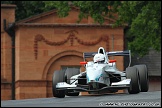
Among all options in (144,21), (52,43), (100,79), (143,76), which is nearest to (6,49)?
(52,43)

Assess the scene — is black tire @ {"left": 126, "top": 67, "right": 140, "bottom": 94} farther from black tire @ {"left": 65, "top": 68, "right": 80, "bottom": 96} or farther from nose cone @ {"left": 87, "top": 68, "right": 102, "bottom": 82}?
black tire @ {"left": 65, "top": 68, "right": 80, "bottom": 96}

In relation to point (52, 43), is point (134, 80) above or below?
below

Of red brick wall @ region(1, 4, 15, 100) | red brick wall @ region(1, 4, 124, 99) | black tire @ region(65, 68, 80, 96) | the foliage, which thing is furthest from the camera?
red brick wall @ region(1, 4, 15, 100)

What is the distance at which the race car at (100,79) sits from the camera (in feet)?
70.3

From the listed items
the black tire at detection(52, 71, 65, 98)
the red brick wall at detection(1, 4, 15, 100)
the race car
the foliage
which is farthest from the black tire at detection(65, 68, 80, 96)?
the red brick wall at detection(1, 4, 15, 100)

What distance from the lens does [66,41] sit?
53719 mm

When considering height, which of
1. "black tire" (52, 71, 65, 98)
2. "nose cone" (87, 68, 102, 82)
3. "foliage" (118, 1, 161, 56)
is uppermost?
"foliage" (118, 1, 161, 56)

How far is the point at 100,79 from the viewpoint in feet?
70.3

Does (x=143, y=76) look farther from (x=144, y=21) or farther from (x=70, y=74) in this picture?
(x=144, y=21)

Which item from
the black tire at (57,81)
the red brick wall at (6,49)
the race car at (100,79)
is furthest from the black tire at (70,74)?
the red brick wall at (6,49)

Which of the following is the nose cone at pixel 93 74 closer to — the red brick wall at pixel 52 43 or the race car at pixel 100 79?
the race car at pixel 100 79

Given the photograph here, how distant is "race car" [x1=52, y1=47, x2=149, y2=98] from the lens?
2142cm

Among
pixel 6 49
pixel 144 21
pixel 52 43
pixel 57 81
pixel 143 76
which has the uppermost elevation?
pixel 144 21

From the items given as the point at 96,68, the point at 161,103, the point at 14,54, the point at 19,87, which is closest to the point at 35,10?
the point at 14,54
